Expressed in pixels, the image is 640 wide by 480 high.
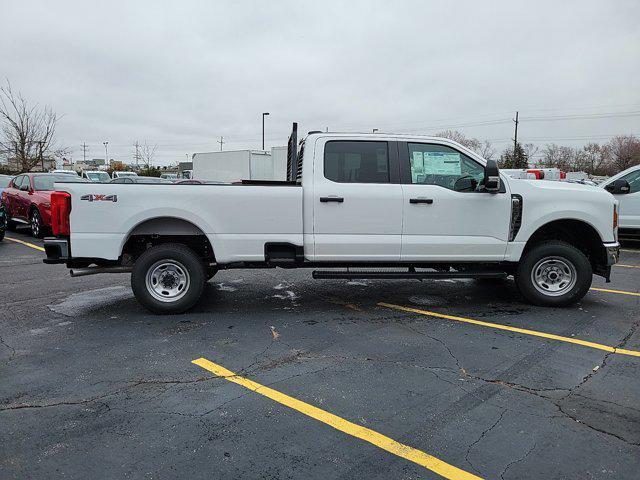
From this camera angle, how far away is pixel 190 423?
329cm

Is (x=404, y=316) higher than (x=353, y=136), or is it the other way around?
(x=353, y=136)

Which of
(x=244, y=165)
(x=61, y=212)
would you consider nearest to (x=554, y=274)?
(x=61, y=212)

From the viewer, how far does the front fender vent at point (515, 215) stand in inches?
235

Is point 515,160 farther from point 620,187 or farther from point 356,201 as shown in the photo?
point 356,201

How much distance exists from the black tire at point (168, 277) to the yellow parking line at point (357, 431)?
5.78 feet

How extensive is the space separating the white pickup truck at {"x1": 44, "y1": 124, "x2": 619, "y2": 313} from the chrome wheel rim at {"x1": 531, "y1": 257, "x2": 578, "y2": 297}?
0.01m

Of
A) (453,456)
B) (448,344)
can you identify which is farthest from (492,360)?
(453,456)

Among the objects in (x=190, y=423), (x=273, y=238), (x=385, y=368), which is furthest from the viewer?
(x=273, y=238)

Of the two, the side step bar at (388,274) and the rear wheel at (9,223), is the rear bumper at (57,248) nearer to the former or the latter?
the side step bar at (388,274)

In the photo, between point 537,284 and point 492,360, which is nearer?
point 492,360

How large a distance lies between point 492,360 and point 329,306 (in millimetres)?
2420

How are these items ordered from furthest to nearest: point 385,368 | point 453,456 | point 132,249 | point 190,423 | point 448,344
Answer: point 132,249
point 448,344
point 385,368
point 190,423
point 453,456

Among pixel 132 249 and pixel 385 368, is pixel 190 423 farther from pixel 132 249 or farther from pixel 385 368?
pixel 132 249

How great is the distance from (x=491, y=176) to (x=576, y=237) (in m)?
1.83
